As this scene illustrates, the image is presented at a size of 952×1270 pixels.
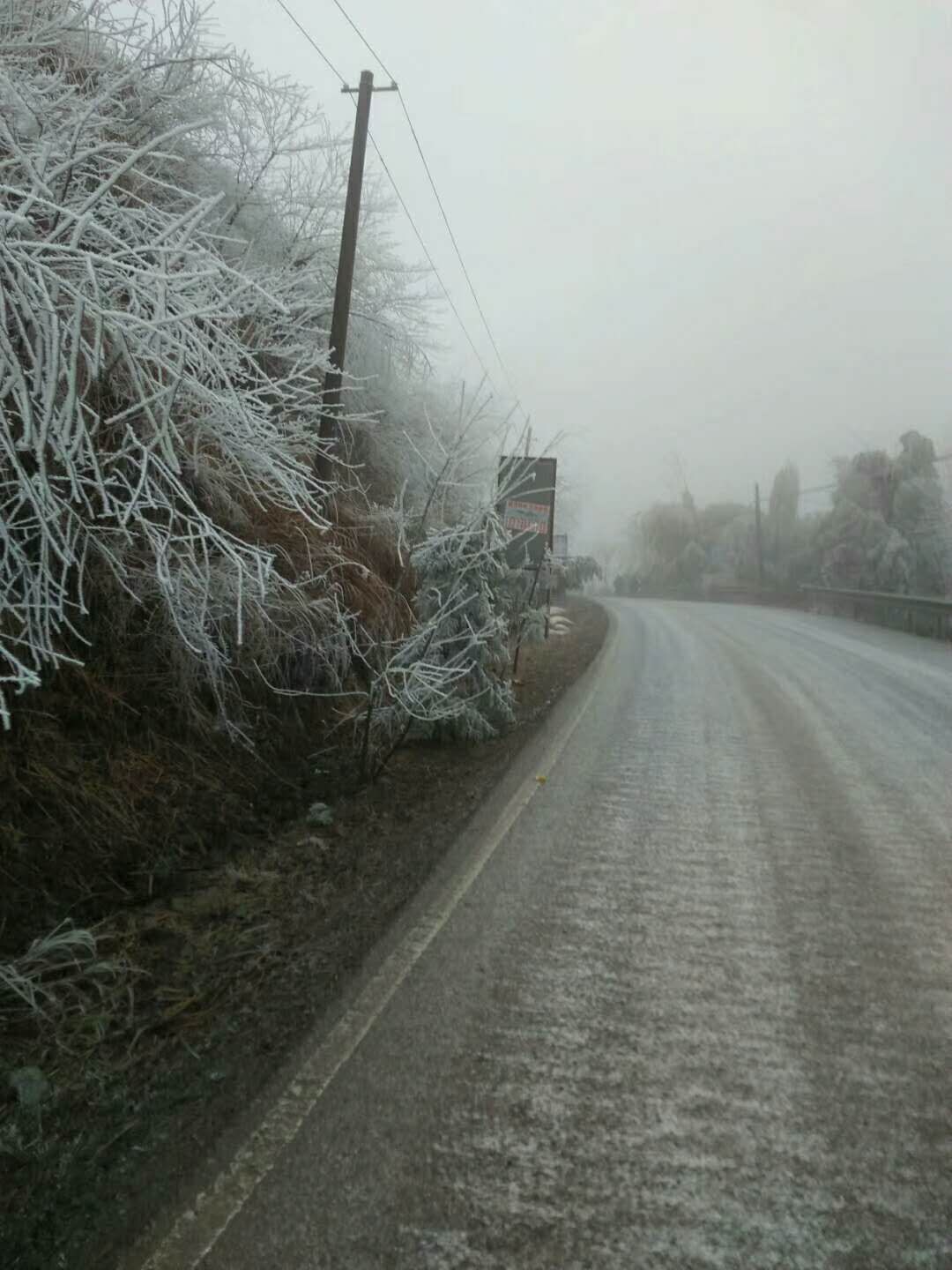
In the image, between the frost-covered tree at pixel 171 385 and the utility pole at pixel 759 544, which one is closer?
the frost-covered tree at pixel 171 385

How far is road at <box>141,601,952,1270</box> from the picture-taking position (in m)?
2.72

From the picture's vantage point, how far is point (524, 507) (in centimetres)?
1638

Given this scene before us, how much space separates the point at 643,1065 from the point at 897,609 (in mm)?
26220

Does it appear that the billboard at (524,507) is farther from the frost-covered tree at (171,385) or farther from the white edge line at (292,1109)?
the white edge line at (292,1109)

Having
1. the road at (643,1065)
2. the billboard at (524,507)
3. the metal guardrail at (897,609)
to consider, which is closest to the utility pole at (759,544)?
the metal guardrail at (897,609)

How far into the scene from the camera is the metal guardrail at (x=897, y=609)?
75.0 ft

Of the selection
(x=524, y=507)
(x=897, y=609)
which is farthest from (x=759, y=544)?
(x=524, y=507)

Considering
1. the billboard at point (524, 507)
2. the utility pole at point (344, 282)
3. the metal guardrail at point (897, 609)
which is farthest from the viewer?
the metal guardrail at point (897, 609)

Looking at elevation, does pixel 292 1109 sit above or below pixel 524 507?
below

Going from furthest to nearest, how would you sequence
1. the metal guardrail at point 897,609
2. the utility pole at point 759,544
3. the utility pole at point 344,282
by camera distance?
1. the utility pole at point 759,544
2. the metal guardrail at point 897,609
3. the utility pole at point 344,282

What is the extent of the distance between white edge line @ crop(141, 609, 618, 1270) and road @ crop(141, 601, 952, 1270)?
0.01 m

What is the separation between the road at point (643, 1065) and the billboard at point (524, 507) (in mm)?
3602

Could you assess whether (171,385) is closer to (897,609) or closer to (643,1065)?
(643,1065)

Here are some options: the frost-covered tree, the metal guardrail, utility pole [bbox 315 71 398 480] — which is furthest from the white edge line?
the metal guardrail
